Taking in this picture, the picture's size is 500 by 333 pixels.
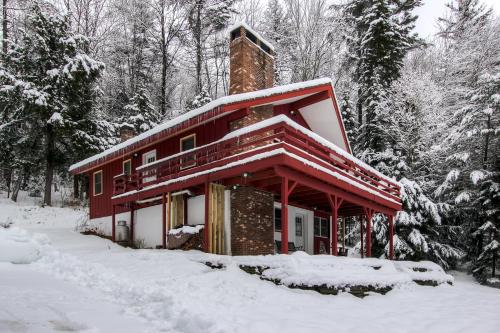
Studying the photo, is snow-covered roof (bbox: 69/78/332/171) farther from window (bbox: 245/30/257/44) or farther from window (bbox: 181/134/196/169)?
window (bbox: 245/30/257/44)

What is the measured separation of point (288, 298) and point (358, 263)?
12.7 feet

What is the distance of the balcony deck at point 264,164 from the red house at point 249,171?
3 cm

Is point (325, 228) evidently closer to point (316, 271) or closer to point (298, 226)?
point (298, 226)

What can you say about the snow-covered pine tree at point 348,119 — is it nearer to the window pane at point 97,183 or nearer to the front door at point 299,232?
the front door at point 299,232

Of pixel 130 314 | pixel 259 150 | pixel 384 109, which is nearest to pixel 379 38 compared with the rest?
pixel 384 109

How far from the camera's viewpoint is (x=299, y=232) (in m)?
18.1

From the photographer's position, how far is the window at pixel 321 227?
19.8 m

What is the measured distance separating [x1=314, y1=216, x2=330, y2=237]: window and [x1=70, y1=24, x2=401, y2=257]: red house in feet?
0.42

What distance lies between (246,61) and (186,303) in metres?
10.8

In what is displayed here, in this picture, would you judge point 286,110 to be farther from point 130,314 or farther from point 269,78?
point 130,314

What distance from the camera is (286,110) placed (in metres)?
17.5

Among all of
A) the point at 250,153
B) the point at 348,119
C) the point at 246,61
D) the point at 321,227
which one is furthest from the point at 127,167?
the point at 348,119

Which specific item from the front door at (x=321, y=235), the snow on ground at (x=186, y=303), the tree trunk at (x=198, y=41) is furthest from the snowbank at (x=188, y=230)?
the tree trunk at (x=198, y=41)

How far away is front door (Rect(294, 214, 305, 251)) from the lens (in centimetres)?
1778
